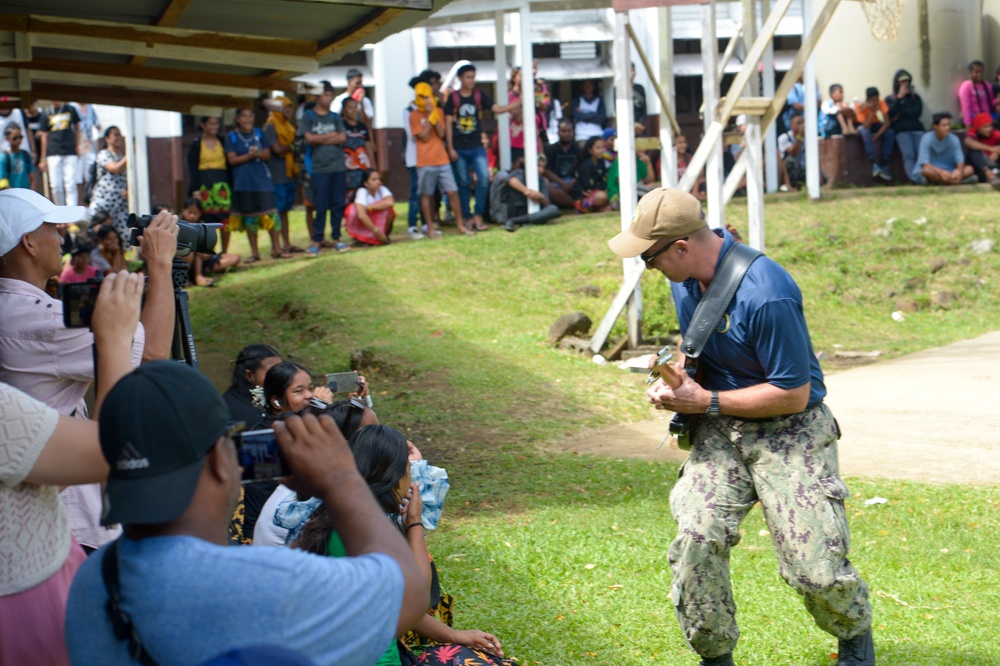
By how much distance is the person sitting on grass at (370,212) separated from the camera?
14.9 meters

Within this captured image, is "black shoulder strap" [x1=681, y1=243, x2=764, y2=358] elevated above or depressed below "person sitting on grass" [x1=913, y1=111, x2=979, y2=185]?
below

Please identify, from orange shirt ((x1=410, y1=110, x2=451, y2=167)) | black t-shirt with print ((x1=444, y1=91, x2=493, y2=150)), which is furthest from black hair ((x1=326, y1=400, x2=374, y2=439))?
black t-shirt with print ((x1=444, y1=91, x2=493, y2=150))

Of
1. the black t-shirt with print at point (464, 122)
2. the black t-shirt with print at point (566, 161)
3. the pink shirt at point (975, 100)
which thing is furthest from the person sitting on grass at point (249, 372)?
the pink shirt at point (975, 100)

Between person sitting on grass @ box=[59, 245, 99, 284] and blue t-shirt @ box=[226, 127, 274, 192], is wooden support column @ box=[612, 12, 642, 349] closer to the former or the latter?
blue t-shirt @ box=[226, 127, 274, 192]

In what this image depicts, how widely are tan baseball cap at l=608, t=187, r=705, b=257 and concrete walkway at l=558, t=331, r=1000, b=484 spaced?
3.83 meters

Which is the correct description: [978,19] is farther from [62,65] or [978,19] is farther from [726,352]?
[726,352]

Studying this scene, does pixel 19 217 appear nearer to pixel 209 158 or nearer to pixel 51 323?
pixel 51 323

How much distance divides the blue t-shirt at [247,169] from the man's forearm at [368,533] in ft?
39.9

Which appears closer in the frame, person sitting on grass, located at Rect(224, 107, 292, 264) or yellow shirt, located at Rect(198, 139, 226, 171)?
yellow shirt, located at Rect(198, 139, 226, 171)

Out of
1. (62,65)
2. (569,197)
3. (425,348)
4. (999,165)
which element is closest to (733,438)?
(425,348)

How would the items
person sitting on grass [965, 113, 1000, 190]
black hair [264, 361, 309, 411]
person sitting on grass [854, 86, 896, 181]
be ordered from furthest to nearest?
person sitting on grass [854, 86, 896, 181] < person sitting on grass [965, 113, 1000, 190] < black hair [264, 361, 309, 411]

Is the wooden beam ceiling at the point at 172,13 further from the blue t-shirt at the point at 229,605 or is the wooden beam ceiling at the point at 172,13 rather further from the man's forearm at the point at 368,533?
the blue t-shirt at the point at 229,605

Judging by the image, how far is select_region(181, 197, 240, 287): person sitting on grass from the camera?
13.8m

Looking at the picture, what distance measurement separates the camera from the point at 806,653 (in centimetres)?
493
